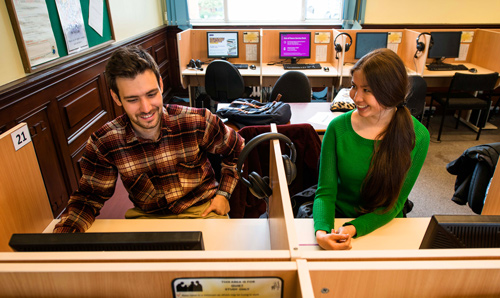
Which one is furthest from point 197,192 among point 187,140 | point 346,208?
point 346,208

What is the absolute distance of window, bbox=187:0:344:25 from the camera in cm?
461

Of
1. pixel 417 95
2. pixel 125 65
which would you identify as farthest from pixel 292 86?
pixel 125 65

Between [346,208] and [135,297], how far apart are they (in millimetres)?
936

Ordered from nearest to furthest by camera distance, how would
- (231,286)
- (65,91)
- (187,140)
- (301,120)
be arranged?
(231,286) < (187,140) < (65,91) < (301,120)

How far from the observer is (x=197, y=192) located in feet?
4.53

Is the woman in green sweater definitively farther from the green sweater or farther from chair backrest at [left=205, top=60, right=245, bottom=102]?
chair backrest at [left=205, top=60, right=245, bottom=102]

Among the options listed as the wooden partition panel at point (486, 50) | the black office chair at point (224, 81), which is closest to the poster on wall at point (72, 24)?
the black office chair at point (224, 81)

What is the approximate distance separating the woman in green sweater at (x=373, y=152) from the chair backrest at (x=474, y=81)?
260 centimetres

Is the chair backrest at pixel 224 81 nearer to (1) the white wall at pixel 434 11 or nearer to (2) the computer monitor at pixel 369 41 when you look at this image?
(2) the computer monitor at pixel 369 41

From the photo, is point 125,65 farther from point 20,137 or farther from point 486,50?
point 486,50

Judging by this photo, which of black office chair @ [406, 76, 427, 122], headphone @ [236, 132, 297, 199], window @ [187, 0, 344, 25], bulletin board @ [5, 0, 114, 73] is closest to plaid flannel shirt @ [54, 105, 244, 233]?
headphone @ [236, 132, 297, 199]

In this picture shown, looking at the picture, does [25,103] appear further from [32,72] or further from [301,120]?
[301,120]

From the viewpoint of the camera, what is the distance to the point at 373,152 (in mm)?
1246

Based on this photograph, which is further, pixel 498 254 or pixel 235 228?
pixel 235 228
